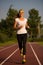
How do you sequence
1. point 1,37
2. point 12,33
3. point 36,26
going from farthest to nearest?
point 36,26 → point 12,33 → point 1,37

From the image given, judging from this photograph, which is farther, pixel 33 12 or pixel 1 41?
pixel 33 12

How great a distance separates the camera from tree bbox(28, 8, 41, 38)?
12425cm

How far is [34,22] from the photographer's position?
124750 millimetres

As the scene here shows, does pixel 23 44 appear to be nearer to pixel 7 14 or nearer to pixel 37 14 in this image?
pixel 7 14

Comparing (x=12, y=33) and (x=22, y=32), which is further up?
(x=22, y=32)

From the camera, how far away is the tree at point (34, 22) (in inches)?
4892

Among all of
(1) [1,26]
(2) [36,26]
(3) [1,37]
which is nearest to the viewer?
(3) [1,37]

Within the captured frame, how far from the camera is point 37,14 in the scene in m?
129

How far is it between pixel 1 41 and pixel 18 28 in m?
56.2

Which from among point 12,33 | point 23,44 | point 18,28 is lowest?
point 12,33

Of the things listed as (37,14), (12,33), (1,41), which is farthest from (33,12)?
(1,41)

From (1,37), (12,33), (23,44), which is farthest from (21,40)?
(12,33)

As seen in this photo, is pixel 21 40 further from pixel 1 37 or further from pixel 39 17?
pixel 39 17

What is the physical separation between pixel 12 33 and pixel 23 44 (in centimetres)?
9014
